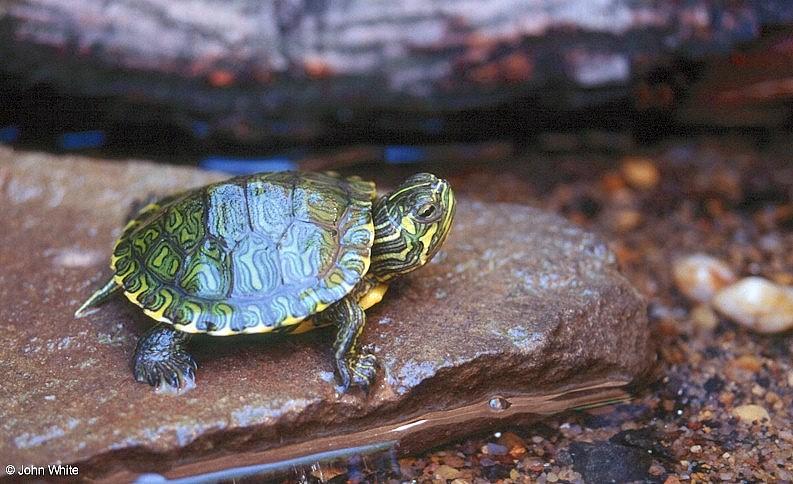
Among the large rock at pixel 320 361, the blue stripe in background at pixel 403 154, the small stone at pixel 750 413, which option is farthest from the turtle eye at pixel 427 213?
the blue stripe in background at pixel 403 154

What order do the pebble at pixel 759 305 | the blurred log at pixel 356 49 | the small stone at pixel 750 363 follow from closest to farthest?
the small stone at pixel 750 363 < the pebble at pixel 759 305 < the blurred log at pixel 356 49

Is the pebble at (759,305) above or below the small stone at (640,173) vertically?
below

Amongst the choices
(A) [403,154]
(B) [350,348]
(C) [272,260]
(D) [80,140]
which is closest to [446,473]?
(B) [350,348]

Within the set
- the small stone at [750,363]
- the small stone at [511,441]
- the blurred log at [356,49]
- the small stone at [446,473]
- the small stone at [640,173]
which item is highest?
the blurred log at [356,49]

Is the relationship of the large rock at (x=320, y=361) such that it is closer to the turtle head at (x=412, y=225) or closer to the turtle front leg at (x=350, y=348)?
the turtle front leg at (x=350, y=348)

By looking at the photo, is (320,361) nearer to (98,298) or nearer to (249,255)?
(249,255)

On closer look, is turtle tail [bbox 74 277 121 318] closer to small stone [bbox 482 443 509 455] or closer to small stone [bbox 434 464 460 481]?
small stone [bbox 434 464 460 481]

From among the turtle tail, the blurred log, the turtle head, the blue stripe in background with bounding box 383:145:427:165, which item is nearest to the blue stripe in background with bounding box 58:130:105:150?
the blurred log

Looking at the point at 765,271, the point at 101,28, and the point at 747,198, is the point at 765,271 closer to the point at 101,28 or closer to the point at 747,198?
the point at 747,198
